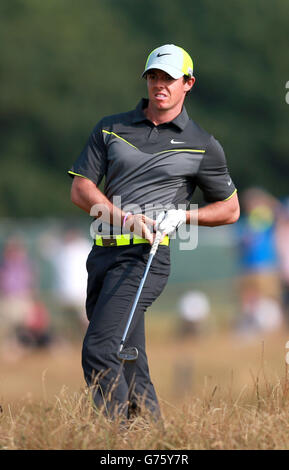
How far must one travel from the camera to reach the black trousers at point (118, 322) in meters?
5.98

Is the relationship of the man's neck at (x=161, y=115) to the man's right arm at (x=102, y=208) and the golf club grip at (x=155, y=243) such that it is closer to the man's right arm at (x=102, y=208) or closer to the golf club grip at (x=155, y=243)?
the man's right arm at (x=102, y=208)

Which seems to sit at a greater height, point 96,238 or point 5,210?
point 5,210

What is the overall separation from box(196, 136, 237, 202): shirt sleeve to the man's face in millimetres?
336

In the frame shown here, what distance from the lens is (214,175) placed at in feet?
20.8

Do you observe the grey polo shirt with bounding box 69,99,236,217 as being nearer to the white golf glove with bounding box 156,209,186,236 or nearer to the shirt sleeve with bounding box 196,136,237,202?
the shirt sleeve with bounding box 196,136,237,202

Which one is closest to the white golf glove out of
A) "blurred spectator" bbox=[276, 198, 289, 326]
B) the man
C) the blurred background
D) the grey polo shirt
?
the man

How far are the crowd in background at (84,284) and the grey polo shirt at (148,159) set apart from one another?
1148 cm

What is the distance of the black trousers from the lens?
235 inches

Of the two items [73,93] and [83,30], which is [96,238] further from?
[83,30]

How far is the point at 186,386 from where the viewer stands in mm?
13305

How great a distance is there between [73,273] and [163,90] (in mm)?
12541

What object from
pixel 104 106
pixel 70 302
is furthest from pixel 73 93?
pixel 70 302

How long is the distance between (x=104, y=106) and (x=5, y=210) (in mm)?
7589

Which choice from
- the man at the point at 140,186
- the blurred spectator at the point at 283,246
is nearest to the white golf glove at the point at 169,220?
the man at the point at 140,186
